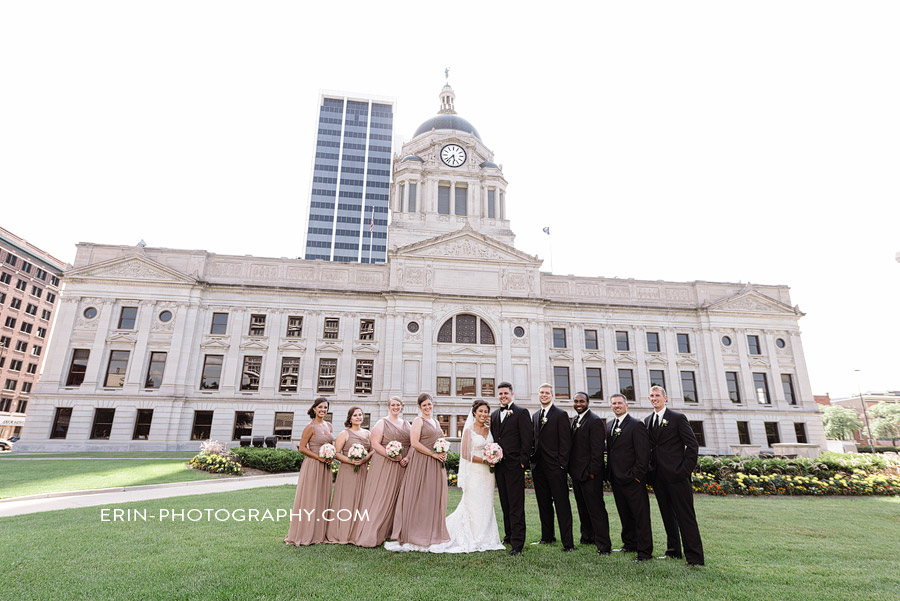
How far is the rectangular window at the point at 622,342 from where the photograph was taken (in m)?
41.2

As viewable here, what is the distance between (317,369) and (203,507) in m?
25.5

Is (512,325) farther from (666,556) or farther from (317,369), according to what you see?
(666,556)

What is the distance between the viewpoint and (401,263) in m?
39.5

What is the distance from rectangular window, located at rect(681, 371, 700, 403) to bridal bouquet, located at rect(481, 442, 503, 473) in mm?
37546

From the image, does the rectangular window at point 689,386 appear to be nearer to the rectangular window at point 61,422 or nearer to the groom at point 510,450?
the groom at point 510,450

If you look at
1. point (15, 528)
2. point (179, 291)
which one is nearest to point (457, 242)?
point (179, 291)

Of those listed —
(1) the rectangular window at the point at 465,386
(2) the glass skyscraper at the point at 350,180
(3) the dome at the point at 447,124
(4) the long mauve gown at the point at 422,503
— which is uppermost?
(2) the glass skyscraper at the point at 350,180

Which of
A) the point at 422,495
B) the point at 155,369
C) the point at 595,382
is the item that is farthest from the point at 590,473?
the point at 155,369

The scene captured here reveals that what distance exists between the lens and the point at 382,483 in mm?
8930

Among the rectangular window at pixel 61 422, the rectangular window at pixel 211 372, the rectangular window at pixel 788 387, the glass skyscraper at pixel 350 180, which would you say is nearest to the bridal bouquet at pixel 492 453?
the rectangular window at pixel 211 372

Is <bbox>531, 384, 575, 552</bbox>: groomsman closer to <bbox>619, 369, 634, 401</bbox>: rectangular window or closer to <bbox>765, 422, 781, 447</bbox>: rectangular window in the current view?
<bbox>619, 369, 634, 401</bbox>: rectangular window

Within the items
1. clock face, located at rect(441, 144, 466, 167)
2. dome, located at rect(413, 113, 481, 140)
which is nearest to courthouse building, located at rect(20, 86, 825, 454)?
clock face, located at rect(441, 144, 466, 167)

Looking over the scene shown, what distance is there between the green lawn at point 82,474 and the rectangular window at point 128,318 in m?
13.2

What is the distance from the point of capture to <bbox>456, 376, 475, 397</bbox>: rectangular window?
37.5m
